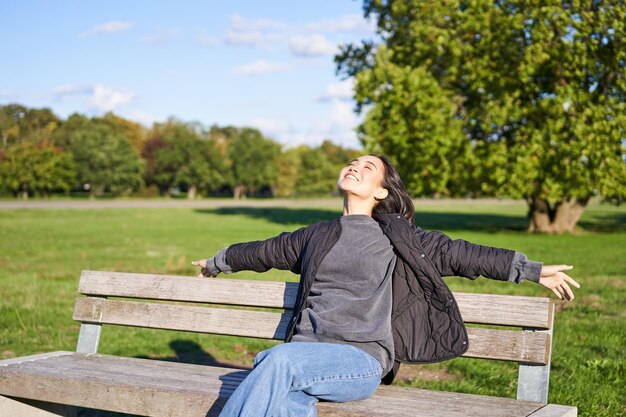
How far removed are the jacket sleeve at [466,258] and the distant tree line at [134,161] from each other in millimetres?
63019

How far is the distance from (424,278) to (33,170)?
210 ft

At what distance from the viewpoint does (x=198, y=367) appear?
4.04 m

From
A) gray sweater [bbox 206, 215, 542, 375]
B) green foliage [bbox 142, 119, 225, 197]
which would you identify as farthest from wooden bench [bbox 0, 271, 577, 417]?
green foliage [bbox 142, 119, 225, 197]

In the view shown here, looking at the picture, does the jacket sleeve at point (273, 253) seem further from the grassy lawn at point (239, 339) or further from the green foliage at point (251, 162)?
the green foliage at point (251, 162)

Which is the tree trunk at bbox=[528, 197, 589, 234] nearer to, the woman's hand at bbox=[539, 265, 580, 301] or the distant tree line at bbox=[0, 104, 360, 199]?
the woman's hand at bbox=[539, 265, 580, 301]

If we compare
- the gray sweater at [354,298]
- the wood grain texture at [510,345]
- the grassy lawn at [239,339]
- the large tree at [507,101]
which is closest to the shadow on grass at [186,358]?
the grassy lawn at [239,339]

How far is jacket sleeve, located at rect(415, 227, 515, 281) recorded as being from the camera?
3.46m

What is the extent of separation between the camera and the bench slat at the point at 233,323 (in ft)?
11.7

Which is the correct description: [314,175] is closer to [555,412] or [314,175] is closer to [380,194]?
[380,194]

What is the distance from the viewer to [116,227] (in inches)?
1075

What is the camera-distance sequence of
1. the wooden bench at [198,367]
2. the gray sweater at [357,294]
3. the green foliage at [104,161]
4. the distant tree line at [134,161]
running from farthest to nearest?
1. the green foliage at [104,161]
2. the distant tree line at [134,161]
3. the gray sweater at [357,294]
4. the wooden bench at [198,367]

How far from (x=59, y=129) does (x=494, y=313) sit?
277 ft

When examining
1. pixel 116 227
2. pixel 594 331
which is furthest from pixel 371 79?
pixel 594 331

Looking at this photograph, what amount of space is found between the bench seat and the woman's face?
93 centimetres
